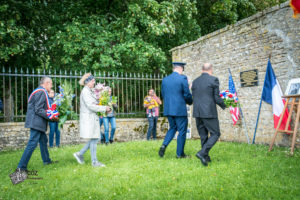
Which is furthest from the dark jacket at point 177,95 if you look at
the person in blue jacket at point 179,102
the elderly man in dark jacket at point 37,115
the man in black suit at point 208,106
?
the elderly man in dark jacket at point 37,115

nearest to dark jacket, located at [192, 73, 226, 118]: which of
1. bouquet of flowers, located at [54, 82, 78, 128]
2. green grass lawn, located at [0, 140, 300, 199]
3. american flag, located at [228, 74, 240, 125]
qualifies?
green grass lawn, located at [0, 140, 300, 199]

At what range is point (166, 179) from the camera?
167 inches

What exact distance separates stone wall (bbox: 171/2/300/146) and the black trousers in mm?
2983

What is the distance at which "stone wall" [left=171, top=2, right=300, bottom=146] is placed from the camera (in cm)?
696

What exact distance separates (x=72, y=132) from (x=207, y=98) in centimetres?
641

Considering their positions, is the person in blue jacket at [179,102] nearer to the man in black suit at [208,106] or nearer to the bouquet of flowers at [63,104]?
the man in black suit at [208,106]

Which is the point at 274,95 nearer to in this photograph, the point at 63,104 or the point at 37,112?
the point at 63,104

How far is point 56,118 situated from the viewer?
18.1 feet

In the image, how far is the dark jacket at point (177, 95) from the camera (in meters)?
5.84

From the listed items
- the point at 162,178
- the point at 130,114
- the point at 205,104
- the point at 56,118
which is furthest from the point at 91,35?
the point at 162,178

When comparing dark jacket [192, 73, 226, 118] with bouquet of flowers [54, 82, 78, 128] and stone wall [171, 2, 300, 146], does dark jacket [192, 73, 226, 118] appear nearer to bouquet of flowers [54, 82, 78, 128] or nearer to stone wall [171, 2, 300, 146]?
bouquet of flowers [54, 82, 78, 128]

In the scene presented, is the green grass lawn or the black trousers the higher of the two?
the black trousers

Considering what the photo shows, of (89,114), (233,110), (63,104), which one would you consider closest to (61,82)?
(63,104)

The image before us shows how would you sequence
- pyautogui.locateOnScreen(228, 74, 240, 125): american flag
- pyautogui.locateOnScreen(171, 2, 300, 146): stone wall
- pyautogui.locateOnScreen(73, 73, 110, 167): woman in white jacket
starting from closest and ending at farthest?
pyautogui.locateOnScreen(73, 73, 110, 167): woman in white jacket → pyautogui.locateOnScreen(171, 2, 300, 146): stone wall → pyautogui.locateOnScreen(228, 74, 240, 125): american flag
